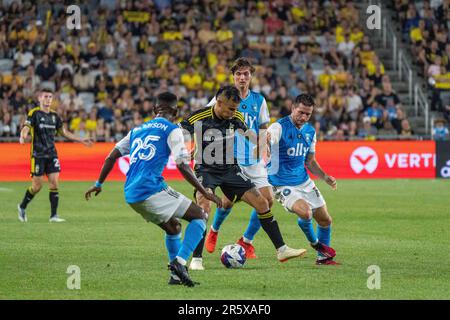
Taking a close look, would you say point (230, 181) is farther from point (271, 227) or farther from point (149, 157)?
point (149, 157)

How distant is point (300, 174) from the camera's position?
12039 mm

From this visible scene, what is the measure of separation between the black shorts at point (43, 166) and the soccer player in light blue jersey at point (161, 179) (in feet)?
25.6

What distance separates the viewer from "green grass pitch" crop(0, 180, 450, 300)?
9.21 metres

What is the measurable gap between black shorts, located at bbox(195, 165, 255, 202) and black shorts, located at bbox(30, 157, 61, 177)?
262 inches

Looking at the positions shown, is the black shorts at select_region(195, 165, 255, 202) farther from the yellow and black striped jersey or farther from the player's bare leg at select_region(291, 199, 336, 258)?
the player's bare leg at select_region(291, 199, 336, 258)

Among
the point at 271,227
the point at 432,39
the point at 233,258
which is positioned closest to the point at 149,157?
the point at 233,258

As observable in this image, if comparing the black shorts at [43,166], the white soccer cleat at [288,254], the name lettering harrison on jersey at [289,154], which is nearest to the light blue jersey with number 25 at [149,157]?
the white soccer cleat at [288,254]

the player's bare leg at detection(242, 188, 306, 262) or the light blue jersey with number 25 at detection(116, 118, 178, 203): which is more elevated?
the light blue jersey with number 25 at detection(116, 118, 178, 203)

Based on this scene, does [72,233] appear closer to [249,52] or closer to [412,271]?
[412,271]

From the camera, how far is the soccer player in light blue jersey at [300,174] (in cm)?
1169

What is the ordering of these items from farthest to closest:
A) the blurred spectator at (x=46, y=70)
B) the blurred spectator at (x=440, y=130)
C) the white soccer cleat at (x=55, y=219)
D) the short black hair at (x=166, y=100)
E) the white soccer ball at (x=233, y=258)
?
1. the blurred spectator at (x=46, y=70)
2. the blurred spectator at (x=440, y=130)
3. the white soccer cleat at (x=55, y=219)
4. the white soccer ball at (x=233, y=258)
5. the short black hair at (x=166, y=100)

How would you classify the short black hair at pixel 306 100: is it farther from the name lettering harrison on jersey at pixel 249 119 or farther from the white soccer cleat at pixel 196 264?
the white soccer cleat at pixel 196 264

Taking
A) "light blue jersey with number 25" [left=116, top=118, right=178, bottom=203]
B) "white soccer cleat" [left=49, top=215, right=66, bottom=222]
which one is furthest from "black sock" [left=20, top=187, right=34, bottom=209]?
"light blue jersey with number 25" [left=116, top=118, right=178, bottom=203]

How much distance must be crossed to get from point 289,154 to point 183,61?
19.6m
